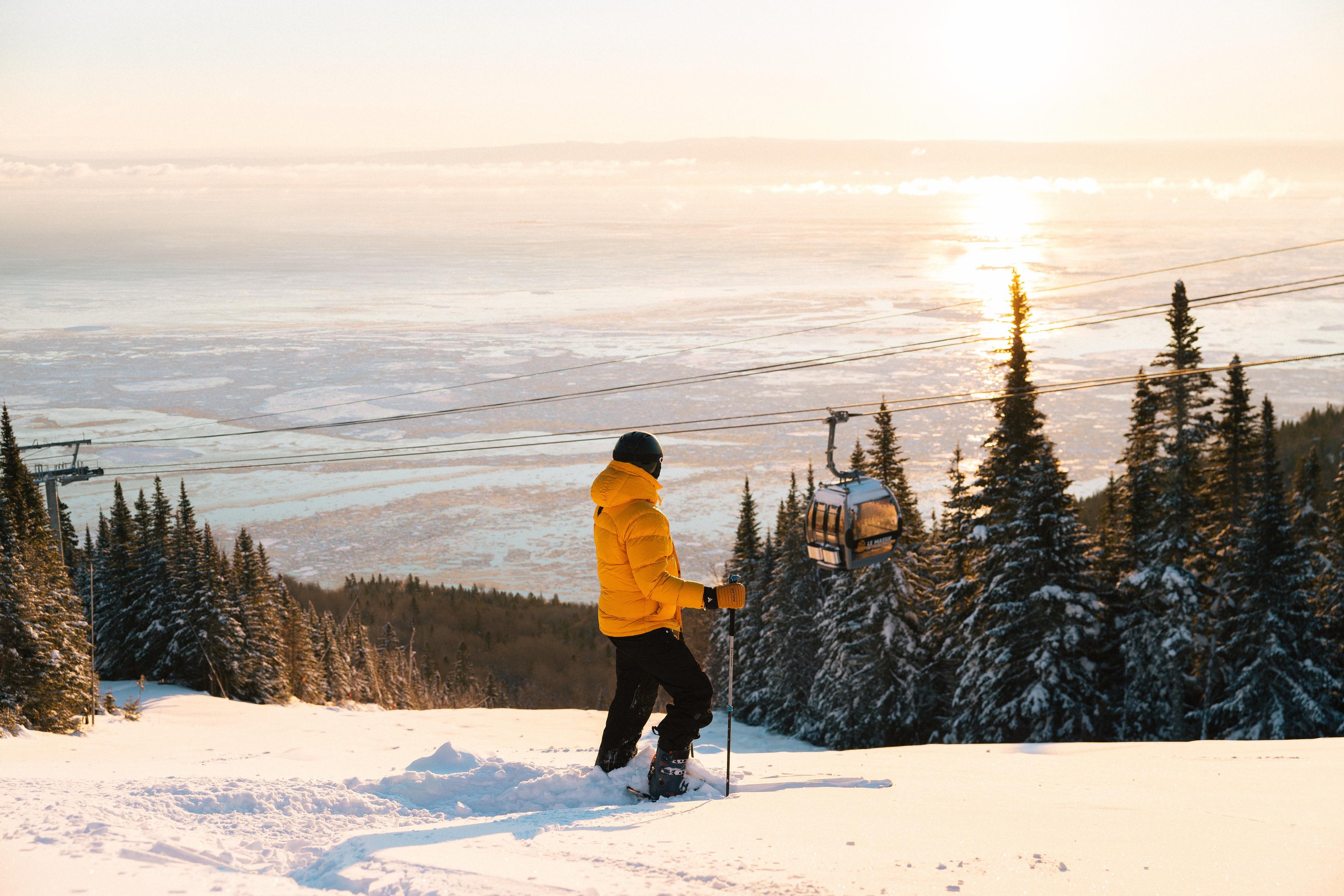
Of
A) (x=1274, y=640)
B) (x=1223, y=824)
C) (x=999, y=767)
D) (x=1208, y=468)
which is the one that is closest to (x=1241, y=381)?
(x=1208, y=468)

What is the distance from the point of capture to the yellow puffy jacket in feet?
23.5

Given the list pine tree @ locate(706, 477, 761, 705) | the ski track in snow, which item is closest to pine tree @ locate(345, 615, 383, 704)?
pine tree @ locate(706, 477, 761, 705)

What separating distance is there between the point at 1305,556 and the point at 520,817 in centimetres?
3122

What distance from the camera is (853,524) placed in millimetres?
13375

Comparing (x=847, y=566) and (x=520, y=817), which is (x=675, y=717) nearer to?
(x=520, y=817)

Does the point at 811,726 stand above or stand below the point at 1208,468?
below

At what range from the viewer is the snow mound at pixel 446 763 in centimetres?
803

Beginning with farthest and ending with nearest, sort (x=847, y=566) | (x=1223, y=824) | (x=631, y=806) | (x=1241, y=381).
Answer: (x=1241, y=381) < (x=847, y=566) < (x=631, y=806) < (x=1223, y=824)

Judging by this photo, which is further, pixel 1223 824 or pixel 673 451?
pixel 673 451

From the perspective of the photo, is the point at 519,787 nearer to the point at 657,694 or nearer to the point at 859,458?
the point at 657,694

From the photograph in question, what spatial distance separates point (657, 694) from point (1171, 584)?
26254 mm

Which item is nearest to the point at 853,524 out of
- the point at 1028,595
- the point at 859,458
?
the point at 1028,595

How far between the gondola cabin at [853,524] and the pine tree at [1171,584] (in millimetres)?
18972

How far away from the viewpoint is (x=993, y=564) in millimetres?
29281
